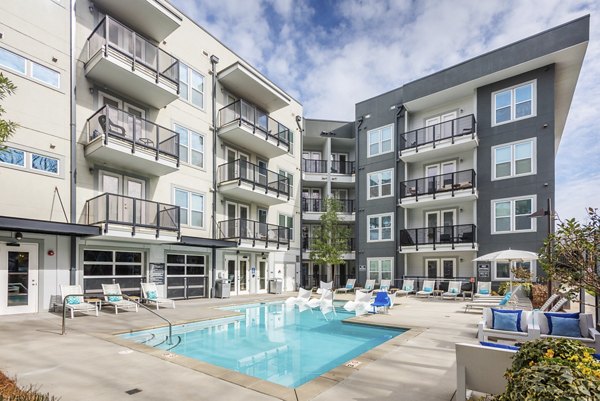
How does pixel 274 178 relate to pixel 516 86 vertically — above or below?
below

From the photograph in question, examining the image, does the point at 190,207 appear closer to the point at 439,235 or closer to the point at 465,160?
Answer: the point at 439,235

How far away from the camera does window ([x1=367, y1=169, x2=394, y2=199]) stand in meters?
23.9

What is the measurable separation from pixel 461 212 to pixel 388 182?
16.5 feet

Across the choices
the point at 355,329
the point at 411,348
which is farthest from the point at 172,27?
the point at 411,348

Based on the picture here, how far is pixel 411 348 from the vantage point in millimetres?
7500

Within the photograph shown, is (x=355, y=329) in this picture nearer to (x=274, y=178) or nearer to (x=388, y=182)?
(x=274, y=178)

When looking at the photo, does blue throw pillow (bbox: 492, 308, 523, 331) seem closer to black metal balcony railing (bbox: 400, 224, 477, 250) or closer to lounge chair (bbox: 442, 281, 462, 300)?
lounge chair (bbox: 442, 281, 462, 300)

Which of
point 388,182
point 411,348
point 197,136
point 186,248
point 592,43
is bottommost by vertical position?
point 411,348

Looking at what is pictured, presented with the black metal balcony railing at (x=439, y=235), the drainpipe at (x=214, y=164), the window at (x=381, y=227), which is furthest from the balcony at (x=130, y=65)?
the black metal balcony railing at (x=439, y=235)

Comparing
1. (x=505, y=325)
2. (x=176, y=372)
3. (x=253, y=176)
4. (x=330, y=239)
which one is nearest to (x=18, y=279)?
(x=176, y=372)

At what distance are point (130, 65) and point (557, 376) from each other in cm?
1546

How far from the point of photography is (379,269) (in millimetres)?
23562

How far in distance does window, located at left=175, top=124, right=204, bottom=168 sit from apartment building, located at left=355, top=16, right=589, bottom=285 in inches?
474

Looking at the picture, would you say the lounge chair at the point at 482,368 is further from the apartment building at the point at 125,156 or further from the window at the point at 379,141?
the window at the point at 379,141
